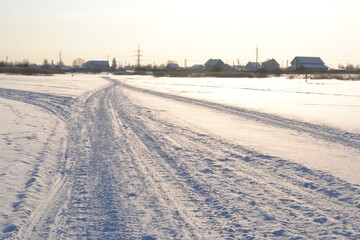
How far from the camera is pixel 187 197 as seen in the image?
4.64 m

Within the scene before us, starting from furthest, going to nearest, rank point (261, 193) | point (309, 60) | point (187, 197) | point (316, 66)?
point (309, 60)
point (316, 66)
point (261, 193)
point (187, 197)

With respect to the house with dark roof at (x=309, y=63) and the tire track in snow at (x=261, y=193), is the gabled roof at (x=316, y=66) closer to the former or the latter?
the house with dark roof at (x=309, y=63)

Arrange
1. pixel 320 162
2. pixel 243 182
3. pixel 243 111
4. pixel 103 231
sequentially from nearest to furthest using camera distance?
1. pixel 103 231
2. pixel 243 182
3. pixel 320 162
4. pixel 243 111

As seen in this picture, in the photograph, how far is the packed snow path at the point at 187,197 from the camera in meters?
3.70

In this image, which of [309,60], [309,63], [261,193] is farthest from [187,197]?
[309,60]

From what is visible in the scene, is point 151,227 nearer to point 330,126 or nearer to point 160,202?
point 160,202

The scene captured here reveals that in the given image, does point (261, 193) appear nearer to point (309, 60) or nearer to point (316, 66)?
point (316, 66)

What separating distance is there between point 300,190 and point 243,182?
2.73 ft

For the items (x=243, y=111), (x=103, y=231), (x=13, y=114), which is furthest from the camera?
(x=243, y=111)

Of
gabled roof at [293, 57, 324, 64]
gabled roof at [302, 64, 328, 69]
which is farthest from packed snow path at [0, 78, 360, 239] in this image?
gabled roof at [293, 57, 324, 64]

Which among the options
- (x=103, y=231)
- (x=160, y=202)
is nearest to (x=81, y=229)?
(x=103, y=231)

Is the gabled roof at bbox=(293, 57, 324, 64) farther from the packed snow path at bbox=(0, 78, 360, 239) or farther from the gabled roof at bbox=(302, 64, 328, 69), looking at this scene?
the packed snow path at bbox=(0, 78, 360, 239)

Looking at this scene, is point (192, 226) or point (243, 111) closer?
point (192, 226)

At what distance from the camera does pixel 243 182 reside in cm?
527
